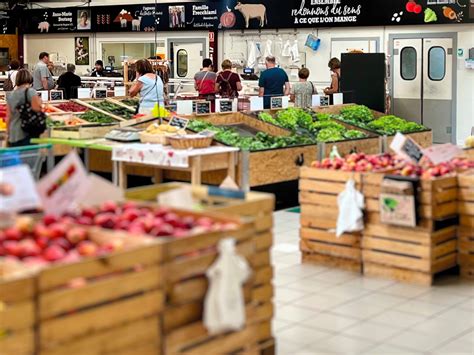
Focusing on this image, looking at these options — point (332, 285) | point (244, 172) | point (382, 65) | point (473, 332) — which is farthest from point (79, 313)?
point (382, 65)

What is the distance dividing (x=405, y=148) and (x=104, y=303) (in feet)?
14.9

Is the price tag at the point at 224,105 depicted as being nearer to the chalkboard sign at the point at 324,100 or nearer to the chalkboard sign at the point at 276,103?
the chalkboard sign at the point at 276,103

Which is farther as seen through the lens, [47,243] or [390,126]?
[390,126]

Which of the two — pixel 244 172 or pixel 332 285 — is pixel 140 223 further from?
pixel 244 172

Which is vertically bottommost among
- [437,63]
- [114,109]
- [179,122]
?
[179,122]

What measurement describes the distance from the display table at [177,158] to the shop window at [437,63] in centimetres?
783

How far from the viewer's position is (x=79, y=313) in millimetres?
3877

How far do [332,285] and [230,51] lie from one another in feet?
42.8

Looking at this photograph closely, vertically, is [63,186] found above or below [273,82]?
below

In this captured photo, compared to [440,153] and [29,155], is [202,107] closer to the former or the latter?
[29,155]

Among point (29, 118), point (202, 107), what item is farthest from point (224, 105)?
point (29, 118)

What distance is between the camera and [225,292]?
4.26 meters

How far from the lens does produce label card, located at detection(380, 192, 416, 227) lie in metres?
7.30

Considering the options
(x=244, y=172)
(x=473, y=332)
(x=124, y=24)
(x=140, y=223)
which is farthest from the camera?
(x=124, y=24)
